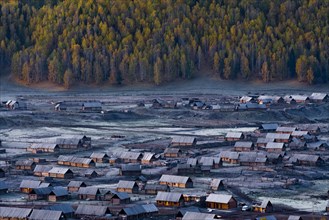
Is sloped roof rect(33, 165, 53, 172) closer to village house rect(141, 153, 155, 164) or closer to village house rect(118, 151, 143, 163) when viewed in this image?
village house rect(118, 151, 143, 163)

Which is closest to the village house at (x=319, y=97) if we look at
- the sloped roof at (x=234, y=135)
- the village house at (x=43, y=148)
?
the sloped roof at (x=234, y=135)

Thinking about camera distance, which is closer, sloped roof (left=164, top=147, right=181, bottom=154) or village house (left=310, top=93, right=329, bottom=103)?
sloped roof (left=164, top=147, right=181, bottom=154)

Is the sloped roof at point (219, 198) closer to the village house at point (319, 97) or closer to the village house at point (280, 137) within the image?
the village house at point (280, 137)

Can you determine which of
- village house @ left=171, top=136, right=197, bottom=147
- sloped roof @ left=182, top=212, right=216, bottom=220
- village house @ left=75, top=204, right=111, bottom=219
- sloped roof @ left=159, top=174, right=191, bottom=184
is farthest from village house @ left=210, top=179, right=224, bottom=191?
village house @ left=171, top=136, right=197, bottom=147

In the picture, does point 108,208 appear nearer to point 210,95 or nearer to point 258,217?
point 258,217

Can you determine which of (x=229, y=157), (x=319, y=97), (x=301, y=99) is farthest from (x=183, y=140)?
(x=319, y=97)

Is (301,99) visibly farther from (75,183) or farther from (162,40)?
(75,183)

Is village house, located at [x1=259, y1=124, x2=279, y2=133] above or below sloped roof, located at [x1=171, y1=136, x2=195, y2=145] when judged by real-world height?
below
